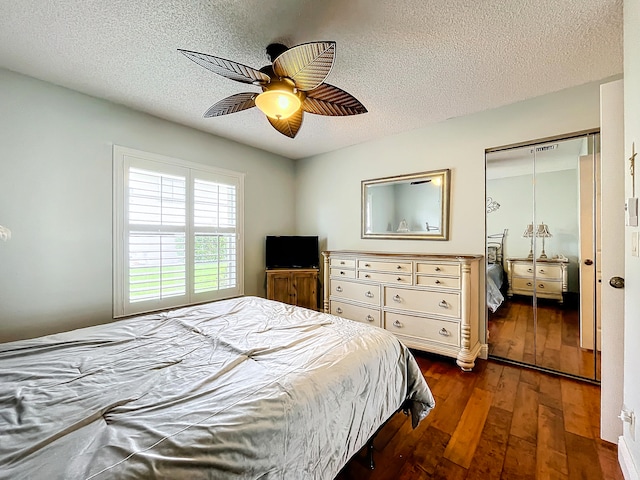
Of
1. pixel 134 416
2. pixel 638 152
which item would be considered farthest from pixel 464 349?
pixel 134 416

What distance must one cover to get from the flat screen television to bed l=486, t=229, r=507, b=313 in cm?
206

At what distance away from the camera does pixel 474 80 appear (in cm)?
217

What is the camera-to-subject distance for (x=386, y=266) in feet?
9.61

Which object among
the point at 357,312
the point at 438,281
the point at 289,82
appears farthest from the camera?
the point at 357,312

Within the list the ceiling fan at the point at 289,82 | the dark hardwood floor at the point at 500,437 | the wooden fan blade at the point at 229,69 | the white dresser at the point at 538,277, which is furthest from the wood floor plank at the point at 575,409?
the wooden fan blade at the point at 229,69

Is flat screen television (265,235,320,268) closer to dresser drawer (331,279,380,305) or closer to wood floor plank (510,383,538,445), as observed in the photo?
dresser drawer (331,279,380,305)

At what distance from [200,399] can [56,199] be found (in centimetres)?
237

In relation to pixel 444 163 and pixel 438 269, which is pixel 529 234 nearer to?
pixel 438 269

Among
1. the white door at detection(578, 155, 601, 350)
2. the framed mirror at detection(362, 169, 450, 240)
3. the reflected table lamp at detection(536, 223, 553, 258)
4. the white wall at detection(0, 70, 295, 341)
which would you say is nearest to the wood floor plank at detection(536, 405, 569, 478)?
the white door at detection(578, 155, 601, 350)

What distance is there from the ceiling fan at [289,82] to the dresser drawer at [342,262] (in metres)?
1.73

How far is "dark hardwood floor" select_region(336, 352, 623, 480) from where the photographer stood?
142 cm

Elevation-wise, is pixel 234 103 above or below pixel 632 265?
above

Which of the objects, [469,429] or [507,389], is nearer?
[469,429]

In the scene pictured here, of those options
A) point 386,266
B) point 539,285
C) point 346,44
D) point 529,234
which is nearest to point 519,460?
point 539,285
